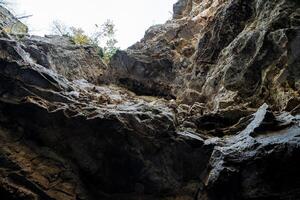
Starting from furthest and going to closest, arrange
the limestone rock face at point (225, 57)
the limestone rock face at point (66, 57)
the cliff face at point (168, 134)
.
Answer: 1. the limestone rock face at point (66, 57)
2. the limestone rock face at point (225, 57)
3. the cliff face at point (168, 134)

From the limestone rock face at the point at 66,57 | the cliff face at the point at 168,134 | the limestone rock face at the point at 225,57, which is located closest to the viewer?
the cliff face at the point at 168,134

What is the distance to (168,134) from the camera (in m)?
9.68

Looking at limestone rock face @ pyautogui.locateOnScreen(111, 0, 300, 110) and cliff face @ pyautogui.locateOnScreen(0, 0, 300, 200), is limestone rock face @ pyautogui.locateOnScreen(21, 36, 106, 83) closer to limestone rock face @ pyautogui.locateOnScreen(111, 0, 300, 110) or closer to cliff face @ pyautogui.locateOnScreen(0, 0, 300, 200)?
limestone rock face @ pyautogui.locateOnScreen(111, 0, 300, 110)

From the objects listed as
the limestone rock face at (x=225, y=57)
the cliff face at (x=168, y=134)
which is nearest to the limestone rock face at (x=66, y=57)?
the limestone rock face at (x=225, y=57)

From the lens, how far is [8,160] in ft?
31.4

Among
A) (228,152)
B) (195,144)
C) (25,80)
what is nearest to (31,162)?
(25,80)

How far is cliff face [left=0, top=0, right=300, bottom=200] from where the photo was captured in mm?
7789

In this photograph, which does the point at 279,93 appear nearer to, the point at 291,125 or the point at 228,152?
the point at 291,125

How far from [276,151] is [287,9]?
629 cm

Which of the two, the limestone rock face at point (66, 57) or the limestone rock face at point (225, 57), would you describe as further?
the limestone rock face at point (66, 57)

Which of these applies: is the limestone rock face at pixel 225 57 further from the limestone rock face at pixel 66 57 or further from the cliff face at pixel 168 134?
the limestone rock face at pixel 66 57

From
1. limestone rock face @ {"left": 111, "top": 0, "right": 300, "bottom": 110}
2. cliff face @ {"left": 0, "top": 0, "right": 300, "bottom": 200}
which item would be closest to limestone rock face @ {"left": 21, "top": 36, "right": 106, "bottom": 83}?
limestone rock face @ {"left": 111, "top": 0, "right": 300, "bottom": 110}

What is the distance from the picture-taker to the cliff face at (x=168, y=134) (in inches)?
307

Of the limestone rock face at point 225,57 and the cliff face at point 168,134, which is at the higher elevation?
the limestone rock face at point 225,57
